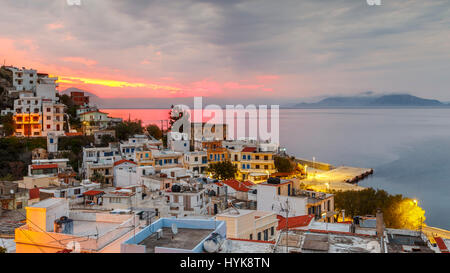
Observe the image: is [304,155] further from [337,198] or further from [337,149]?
[337,198]

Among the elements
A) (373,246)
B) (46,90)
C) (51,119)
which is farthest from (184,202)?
(46,90)

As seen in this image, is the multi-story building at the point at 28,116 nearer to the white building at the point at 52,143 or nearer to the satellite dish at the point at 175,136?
the white building at the point at 52,143

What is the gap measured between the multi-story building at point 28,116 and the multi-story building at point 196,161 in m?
11.8

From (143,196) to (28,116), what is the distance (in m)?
18.3

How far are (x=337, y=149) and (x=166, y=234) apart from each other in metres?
60.2

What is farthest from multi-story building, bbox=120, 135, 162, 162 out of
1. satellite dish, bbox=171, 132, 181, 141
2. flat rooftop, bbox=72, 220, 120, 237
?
flat rooftop, bbox=72, 220, 120, 237


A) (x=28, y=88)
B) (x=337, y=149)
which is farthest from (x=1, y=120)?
(x=337, y=149)

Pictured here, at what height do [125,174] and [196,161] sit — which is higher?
[196,161]

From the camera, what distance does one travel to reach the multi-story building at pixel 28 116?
27.2 metres

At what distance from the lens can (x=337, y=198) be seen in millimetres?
17875

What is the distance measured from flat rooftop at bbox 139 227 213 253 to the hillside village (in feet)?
0.06

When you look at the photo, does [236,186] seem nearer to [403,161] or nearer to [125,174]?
[125,174]

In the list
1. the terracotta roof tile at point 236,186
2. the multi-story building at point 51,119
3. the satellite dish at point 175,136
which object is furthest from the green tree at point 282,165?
the multi-story building at point 51,119

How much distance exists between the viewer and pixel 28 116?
2741cm
